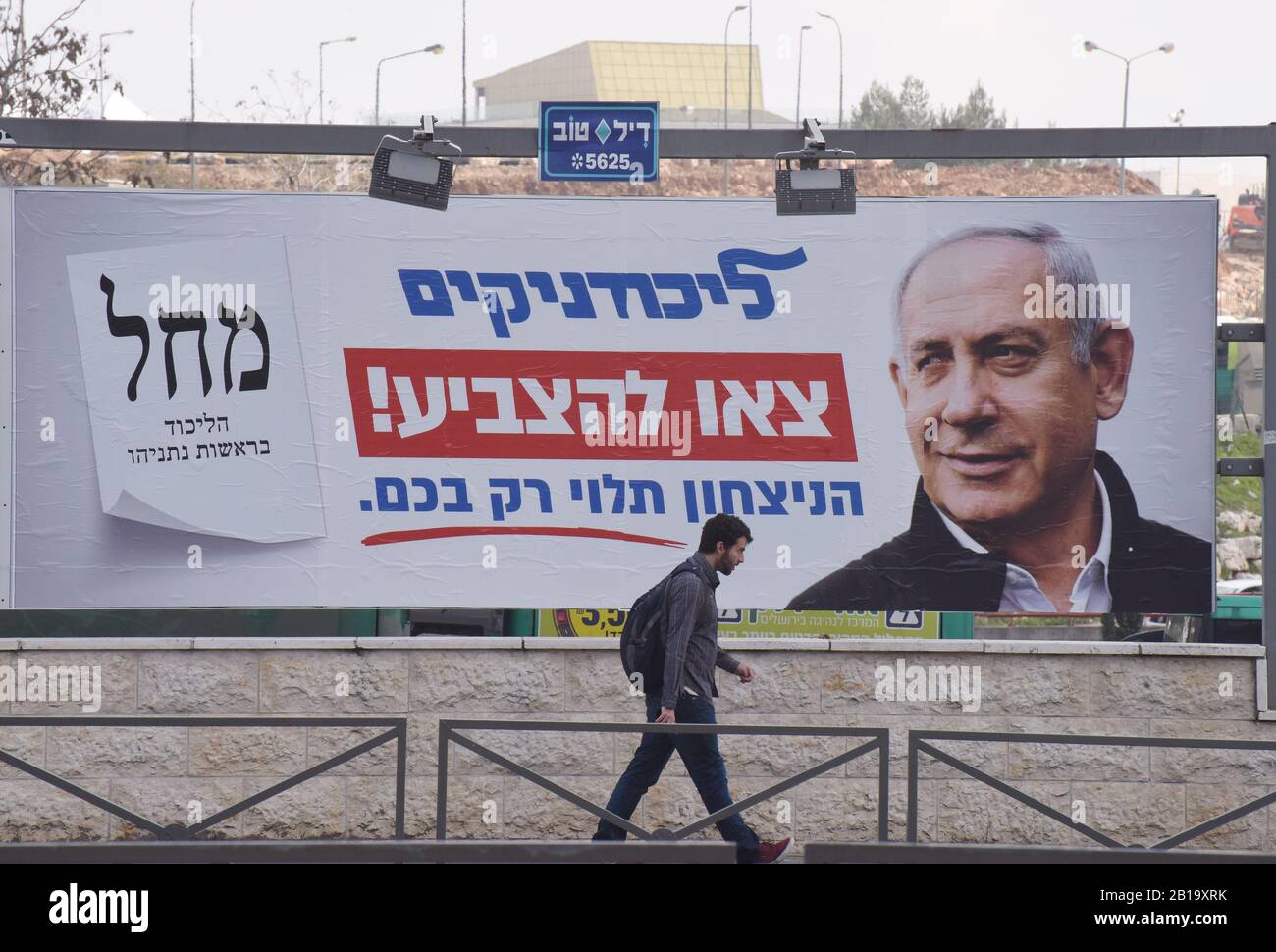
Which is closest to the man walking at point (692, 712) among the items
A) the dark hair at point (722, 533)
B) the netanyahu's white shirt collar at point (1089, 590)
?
the dark hair at point (722, 533)

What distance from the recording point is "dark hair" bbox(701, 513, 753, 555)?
26.5 feet

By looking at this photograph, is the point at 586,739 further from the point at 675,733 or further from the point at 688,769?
the point at 675,733

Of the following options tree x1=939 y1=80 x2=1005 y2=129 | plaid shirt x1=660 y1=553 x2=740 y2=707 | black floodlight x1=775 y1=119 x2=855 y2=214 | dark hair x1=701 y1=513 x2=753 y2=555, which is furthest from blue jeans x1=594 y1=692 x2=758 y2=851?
tree x1=939 y1=80 x2=1005 y2=129

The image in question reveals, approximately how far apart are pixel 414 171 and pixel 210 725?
139 inches

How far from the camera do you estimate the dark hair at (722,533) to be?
807 centimetres

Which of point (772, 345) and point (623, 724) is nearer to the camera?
point (623, 724)

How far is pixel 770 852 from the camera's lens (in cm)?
769

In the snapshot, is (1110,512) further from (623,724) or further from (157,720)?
(157,720)

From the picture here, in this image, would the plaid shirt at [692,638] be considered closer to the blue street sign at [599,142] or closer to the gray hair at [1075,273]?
the blue street sign at [599,142]

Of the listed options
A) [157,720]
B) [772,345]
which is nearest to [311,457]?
[157,720]

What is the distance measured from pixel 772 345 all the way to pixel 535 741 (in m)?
2.95

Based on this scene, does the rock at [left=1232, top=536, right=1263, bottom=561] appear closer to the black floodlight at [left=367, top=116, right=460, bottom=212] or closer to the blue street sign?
the blue street sign

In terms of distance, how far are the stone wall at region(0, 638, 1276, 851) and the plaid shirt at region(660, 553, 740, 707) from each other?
2.13 ft
